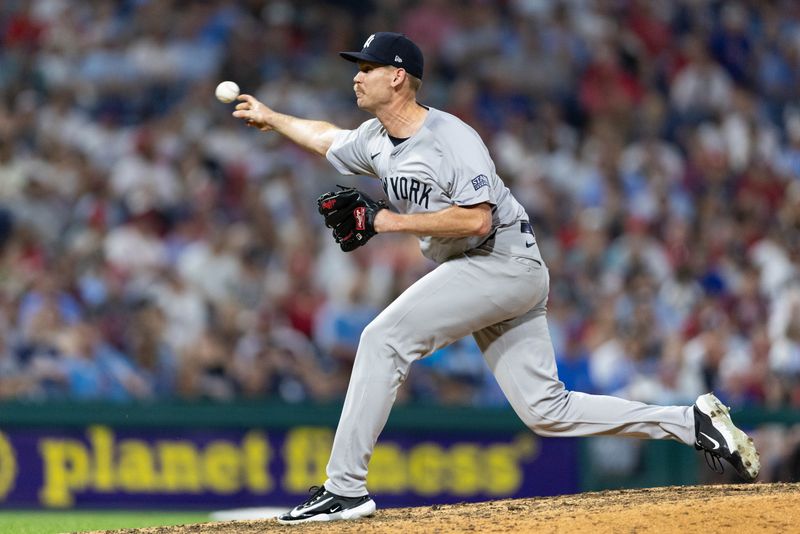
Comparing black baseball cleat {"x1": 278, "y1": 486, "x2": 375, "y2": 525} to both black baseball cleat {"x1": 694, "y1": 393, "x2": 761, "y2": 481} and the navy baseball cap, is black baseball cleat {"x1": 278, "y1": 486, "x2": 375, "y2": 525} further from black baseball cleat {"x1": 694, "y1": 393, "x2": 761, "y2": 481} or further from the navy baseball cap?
the navy baseball cap

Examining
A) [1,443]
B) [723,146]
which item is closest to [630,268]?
[723,146]

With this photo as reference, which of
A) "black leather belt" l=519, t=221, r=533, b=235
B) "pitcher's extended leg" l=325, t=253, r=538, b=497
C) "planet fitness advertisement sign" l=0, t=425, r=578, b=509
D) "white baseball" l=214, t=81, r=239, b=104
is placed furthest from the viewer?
"planet fitness advertisement sign" l=0, t=425, r=578, b=509

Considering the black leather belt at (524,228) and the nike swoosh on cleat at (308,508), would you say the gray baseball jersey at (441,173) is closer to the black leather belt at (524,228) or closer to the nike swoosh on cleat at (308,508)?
the black leather belt at (524,228)

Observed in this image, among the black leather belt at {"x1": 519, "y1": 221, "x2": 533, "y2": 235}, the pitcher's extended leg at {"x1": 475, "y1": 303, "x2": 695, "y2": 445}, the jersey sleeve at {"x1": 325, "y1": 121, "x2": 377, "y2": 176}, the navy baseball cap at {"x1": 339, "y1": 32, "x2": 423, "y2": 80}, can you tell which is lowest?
the pitcher's extended leg at {"x1": 475, "y1": 303, "x2": 695, "y2": 445}

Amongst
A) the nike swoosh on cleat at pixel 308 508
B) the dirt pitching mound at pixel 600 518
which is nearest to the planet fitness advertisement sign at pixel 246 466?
the dirt pitching mound at pixel 600 518

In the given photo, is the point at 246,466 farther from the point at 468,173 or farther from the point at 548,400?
the point at 468,173

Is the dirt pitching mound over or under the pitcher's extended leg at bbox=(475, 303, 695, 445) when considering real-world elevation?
under

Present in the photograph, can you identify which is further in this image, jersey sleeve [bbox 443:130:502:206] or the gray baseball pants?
the gray baseball pants

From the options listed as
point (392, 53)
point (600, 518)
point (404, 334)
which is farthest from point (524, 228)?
point (600, 518)

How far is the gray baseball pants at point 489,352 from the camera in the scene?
17.0 ft

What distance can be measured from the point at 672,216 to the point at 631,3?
3.19 m

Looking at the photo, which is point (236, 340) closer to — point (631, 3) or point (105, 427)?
point (105, 427)

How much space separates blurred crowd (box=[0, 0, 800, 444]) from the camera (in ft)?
31.6

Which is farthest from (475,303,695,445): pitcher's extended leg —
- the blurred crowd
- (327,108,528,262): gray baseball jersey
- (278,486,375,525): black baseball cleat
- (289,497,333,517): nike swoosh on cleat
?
the blurred crowd
